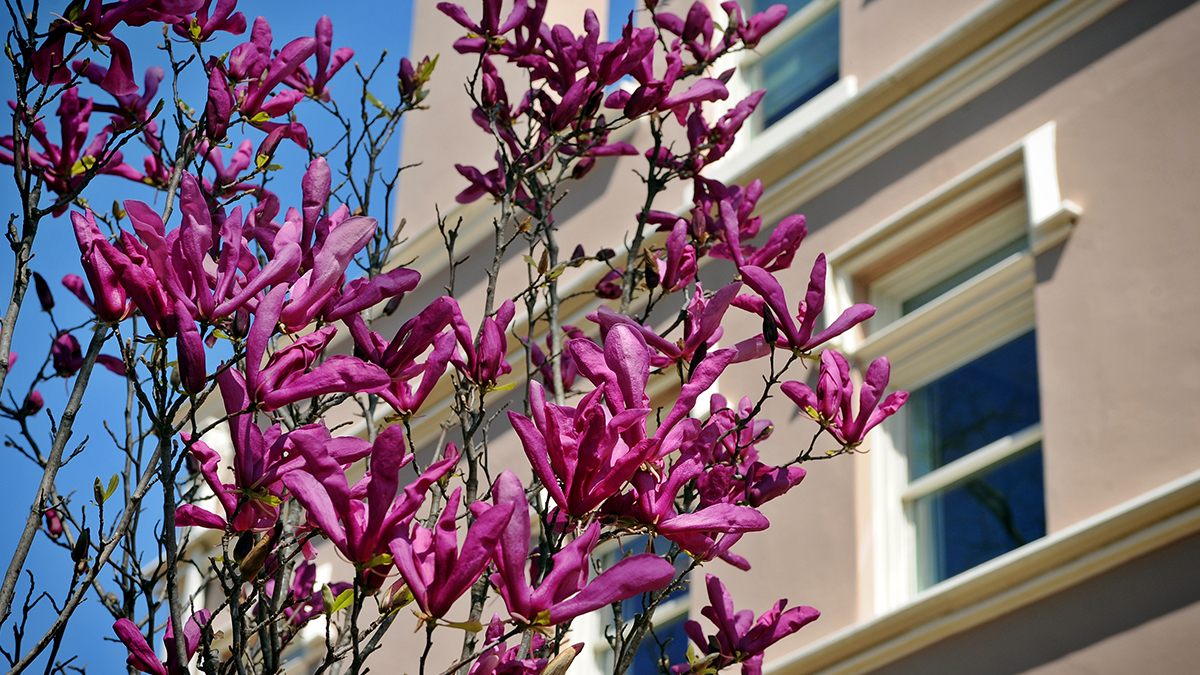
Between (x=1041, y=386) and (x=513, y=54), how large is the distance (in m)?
2.46

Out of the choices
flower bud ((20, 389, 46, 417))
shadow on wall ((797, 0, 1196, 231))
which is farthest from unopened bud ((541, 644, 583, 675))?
shadow on wall ((797, 0, 1196, 231))

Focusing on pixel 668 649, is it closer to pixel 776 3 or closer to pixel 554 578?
pixel 776 3

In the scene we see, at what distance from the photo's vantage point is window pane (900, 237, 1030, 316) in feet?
16.4

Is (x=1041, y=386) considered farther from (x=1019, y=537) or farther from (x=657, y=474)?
(x=657, y=474)

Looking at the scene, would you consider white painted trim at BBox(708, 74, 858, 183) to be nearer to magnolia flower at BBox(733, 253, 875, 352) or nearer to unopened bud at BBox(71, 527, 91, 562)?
magnolia flower at BBox(733, 253, 875, 352)

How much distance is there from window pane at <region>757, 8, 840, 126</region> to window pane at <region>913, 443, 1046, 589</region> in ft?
8.74

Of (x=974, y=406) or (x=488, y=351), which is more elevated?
(x=974, y=406)

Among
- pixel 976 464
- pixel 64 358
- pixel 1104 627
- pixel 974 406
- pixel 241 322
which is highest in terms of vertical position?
pixel 974 406

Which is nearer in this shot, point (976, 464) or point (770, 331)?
point (770, 331)

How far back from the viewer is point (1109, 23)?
4.92 m

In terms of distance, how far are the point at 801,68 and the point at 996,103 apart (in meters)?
1.78

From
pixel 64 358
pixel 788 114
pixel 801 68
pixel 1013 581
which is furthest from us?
pixel 801 68

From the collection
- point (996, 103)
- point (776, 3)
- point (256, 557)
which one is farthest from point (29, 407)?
point (776, 3)

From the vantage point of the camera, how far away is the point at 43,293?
284cm
